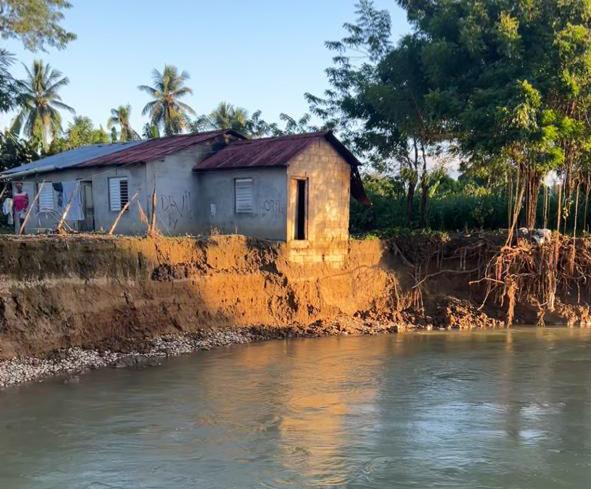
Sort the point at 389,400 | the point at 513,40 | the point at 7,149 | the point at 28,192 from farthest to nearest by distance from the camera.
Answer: the point at 7,149 < the point at 28,192 < the point at 513,40 < the point at 389,400

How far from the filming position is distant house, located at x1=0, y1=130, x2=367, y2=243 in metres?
15.7

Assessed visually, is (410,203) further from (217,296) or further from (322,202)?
(217,296)

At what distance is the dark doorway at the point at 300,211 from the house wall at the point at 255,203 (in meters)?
→ 0.61

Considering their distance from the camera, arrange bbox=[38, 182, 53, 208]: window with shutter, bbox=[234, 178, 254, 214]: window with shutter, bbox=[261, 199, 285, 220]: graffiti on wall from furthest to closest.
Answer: bbox=[38, 182, 53, 208]: window with shutter < bbox=[234, 178, 254, 214]: window with shutter < bbox=[261, 199, 285, 220]: graffiti on wall

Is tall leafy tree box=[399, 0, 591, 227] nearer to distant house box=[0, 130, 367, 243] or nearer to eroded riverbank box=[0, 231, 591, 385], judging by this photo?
eroded riverbank box=[0, 231, 591, 385]

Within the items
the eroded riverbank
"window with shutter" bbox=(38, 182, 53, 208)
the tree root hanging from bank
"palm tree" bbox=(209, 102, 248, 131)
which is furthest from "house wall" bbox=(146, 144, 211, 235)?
"palm tree" bbox=(209, 102, 248, 131)

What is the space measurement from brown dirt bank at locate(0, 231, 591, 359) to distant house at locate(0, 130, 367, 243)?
1.20m

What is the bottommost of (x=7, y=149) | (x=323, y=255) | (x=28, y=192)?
(x=323, y=255)

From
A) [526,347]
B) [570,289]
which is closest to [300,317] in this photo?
[526,347]

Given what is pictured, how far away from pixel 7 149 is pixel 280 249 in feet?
51.2

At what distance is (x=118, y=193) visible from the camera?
A: 56.4 ft

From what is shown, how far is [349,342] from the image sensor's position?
14.1 m

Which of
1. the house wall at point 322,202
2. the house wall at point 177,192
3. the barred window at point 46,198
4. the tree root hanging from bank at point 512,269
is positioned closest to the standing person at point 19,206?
the barred window at point 46,198

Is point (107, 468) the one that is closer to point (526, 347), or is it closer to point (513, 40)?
point (526, 347)
